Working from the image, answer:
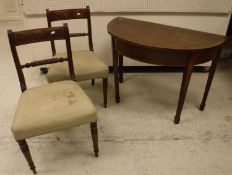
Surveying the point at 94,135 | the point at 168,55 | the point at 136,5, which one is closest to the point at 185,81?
the point at 168,55

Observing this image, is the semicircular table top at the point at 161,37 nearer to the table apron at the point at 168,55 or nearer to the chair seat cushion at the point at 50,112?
the table apron at the point at 168,55

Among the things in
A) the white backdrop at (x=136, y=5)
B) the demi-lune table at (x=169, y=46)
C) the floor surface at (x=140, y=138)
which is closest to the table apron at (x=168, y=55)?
the demi-lune table at (x=169, y=46)

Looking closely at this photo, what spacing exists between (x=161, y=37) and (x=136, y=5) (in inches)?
26.2

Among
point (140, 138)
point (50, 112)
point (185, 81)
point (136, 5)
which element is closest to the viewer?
point (50, 112)

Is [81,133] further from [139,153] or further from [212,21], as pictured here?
[212,21]

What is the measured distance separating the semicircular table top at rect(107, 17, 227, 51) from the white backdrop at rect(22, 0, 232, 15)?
0.31 m

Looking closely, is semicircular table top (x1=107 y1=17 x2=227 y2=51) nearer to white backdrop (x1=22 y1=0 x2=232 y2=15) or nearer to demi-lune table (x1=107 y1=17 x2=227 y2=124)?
demi-lune table (x1=107 y1=17 x2=227 y2=124)

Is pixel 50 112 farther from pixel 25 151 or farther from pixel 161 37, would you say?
pixel 161 37

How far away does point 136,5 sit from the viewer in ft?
7.17

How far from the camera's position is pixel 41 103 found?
4.58ft

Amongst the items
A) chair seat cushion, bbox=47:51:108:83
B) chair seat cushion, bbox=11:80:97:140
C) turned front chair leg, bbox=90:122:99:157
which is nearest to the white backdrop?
chair seat cushion, bbox=47:51:108:83

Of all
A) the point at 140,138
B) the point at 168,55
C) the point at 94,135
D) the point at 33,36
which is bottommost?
the point at 140,138

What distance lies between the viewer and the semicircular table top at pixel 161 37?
154 cm

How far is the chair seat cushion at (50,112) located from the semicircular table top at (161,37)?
553mm
